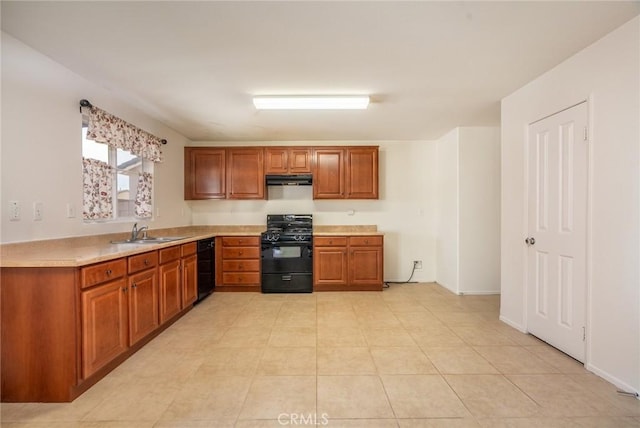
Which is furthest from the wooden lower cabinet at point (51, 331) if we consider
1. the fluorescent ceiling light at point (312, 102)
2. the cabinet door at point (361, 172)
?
the cabinet door at point (361, 172)

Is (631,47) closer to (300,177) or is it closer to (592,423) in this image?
(592,423)

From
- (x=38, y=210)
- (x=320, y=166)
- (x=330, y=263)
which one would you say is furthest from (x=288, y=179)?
(x=38, y=210)

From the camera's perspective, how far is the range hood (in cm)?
444

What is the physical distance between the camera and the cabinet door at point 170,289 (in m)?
2.77

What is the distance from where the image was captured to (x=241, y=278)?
13.8 ft

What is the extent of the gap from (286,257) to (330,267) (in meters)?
0.66

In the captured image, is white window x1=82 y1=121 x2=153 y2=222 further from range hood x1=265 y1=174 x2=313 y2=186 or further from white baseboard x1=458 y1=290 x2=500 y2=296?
white baseboard x1=458 y1=290 x2=500 y2=296

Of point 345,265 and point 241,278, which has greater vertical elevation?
point 345,265

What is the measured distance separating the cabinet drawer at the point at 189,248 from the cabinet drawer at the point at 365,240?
2111 mm

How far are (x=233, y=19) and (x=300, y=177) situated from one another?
9.17 ft

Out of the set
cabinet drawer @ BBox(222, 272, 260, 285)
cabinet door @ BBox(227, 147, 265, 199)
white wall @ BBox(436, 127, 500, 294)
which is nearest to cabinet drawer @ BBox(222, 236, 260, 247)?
cabinet drawer @ BBox(222, 272, 260, 285)

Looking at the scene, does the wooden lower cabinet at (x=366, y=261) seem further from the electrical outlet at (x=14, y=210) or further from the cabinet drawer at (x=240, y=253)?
the electrical outlet at (x=14, y=210)

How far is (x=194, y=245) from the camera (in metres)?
3.49
